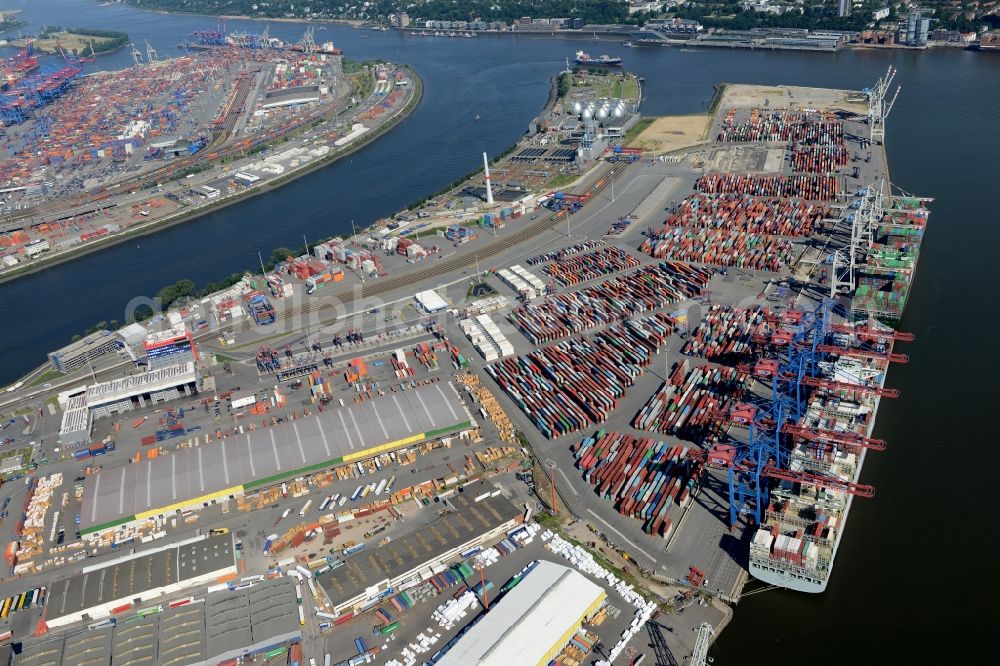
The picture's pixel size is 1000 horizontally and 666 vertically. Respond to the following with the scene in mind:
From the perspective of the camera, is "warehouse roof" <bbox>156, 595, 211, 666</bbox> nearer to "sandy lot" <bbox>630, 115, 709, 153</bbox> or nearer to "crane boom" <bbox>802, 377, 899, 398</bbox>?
"crane boom" <bbox>802, 377, 899, 398</bbox>

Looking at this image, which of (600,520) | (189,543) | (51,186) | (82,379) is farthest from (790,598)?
(51,186)

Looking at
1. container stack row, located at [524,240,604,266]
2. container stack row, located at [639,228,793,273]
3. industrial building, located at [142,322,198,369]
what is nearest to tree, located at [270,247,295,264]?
industrial building, located at [142,322,198,369]

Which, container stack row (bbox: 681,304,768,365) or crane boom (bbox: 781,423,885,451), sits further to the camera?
container stack row (bbox: 681,304,768,365)

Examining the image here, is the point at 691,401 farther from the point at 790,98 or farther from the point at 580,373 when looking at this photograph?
the point at 790,98

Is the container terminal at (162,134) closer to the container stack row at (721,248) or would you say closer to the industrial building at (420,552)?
the container stack row at (721,248)

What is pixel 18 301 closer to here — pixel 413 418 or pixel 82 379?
pixel 82 379
